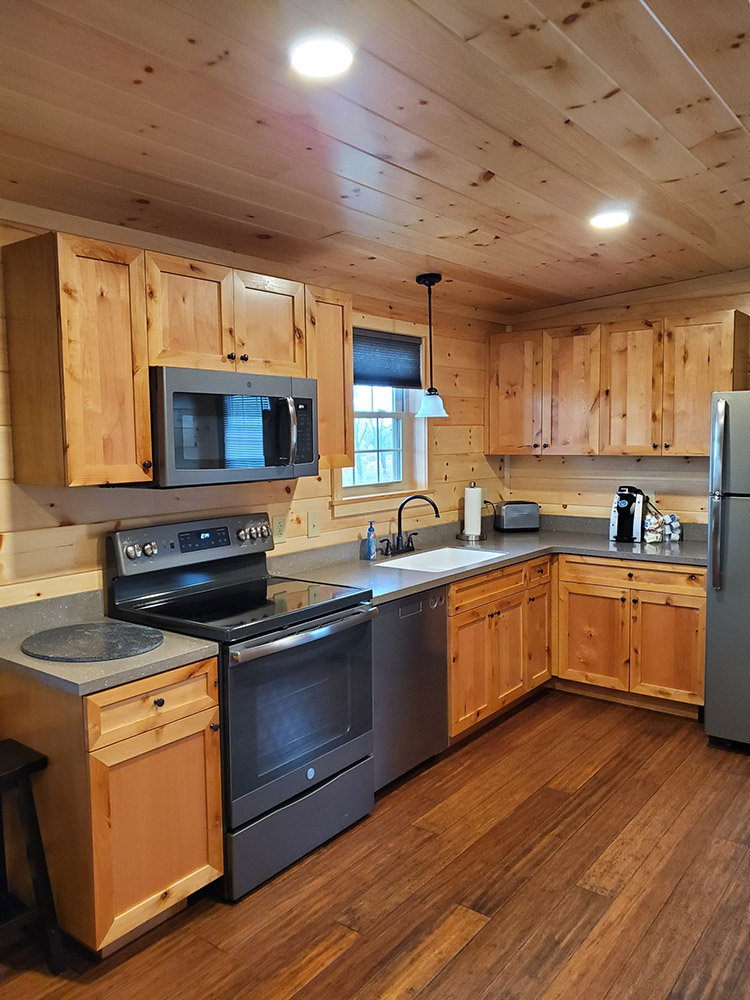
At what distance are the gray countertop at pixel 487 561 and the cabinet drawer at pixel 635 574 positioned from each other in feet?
0.13

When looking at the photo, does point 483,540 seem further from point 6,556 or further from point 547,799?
point 6,556

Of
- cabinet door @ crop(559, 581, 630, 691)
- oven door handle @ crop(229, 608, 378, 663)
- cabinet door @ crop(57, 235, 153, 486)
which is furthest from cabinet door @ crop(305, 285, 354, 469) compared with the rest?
cabinet door @ crop(559, 581, 630, 691)

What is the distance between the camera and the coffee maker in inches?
160

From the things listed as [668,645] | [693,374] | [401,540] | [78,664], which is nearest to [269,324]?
[78,664]

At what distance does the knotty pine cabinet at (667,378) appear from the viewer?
371 centimetres

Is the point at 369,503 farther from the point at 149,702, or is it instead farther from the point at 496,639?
the point at 149,702

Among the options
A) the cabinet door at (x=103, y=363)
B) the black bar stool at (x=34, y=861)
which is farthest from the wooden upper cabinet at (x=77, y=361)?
the black bar stool at (x=34, y=861)

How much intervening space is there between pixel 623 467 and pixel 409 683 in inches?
81.3

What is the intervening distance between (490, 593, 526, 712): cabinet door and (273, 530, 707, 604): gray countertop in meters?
0.24

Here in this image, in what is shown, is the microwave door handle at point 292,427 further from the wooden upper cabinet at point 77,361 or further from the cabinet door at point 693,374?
the cabinet door at point 693,374

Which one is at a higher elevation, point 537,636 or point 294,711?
point 294,711

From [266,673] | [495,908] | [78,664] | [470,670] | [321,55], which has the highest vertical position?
[321,55]

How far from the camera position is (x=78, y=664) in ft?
6.65

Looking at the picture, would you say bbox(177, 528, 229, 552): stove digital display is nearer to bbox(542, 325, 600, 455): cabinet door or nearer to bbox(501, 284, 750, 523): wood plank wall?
bbox(542, 325, 600, 455): cabinet door
